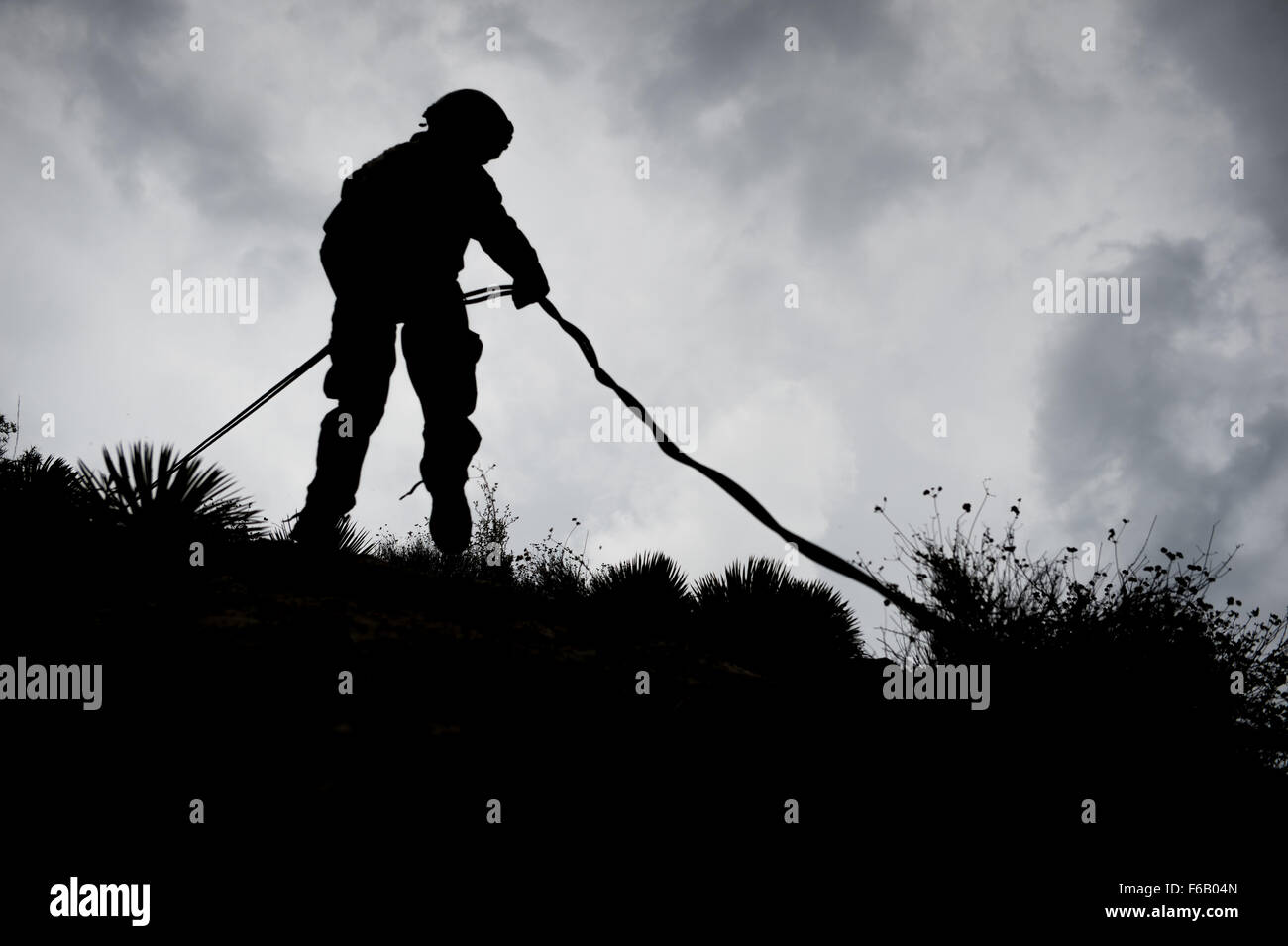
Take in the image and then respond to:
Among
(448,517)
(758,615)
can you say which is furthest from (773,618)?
(448,517)

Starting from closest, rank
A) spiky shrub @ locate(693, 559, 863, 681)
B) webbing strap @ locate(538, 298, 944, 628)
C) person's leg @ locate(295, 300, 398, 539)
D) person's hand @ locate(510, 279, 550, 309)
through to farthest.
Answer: webbing strap @ locate(538, 298, 944, 628), person's leg @ locate(295, 300, 398, 539), person's hand @ locate(510, 279, 550, 309), spiky shrub @ locate(693, 559, 863, 681)

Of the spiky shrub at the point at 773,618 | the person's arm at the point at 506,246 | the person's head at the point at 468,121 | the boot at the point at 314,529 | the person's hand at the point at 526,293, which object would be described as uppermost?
the person's head at the point at 468,121

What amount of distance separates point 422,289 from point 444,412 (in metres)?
0.63

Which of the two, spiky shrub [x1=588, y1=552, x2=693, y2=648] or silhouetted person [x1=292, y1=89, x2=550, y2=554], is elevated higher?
silhouetted person [x1=292, y1=89, x2=550, y2=554]

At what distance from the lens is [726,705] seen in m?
2.51

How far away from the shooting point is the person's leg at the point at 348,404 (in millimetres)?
3242

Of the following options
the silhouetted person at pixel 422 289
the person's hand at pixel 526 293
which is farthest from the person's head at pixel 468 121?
the person's hand at pixel 526 293

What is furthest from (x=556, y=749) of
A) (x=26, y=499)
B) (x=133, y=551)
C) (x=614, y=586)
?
(x=614, y=586)

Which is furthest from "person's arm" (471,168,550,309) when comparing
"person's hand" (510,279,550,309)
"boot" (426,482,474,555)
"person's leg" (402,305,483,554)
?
"boot" (426,482,474,555)

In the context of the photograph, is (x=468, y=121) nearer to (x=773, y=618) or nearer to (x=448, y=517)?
(x=448, y=517)

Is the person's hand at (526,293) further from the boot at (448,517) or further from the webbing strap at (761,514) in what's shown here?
the boot at (448,517)

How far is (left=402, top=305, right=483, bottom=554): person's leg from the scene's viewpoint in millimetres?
3523

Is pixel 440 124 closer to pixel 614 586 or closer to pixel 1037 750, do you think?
pixel 1037 750

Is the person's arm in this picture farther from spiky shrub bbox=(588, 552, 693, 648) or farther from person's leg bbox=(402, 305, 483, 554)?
spiky shrub bbox=(588, 552, 693, 648)
